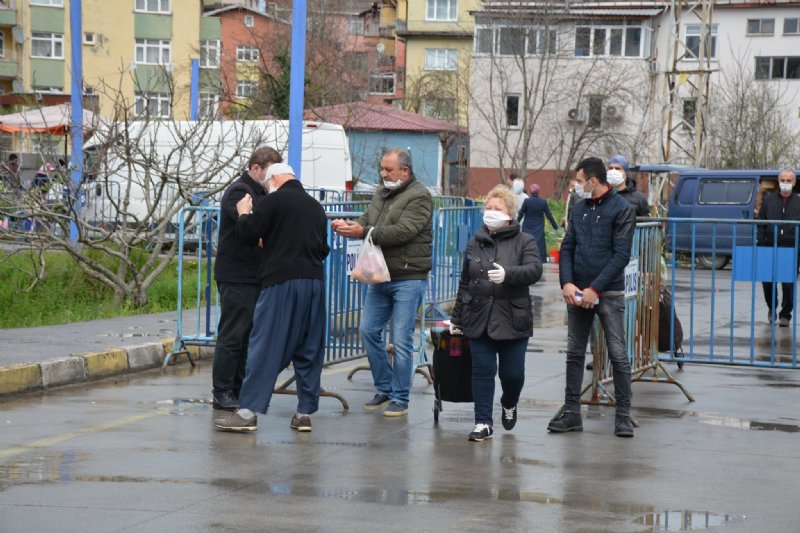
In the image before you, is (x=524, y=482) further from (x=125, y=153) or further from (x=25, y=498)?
(x=125, y=153)

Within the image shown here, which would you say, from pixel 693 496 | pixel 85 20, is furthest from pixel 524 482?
pixel 85 20

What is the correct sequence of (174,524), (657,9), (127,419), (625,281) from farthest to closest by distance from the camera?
1. (657,9)
2. (625,281)
3. (127,419)
4. (174,524)

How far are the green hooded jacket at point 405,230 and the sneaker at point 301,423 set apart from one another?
1.29 m

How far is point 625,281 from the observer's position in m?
10.0

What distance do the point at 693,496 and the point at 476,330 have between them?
209cm

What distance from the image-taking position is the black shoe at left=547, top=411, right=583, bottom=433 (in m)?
9.20

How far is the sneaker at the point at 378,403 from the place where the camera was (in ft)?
33.2

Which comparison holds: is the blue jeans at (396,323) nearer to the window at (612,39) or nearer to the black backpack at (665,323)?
the black backpack at (665,323)

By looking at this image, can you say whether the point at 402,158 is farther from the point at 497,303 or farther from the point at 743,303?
the point at 743,303

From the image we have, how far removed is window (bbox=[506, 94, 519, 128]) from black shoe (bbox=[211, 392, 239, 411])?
54.9 metres

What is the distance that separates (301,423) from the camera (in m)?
9.08

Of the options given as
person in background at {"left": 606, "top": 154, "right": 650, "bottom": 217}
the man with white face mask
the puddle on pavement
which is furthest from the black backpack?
the puddle on pavement

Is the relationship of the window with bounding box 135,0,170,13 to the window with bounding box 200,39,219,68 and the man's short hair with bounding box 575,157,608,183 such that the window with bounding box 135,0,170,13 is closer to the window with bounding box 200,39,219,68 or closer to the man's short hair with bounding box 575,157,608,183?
the window with bounding box 200,39,219,68

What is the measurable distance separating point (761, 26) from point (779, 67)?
2.33m
